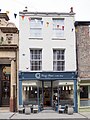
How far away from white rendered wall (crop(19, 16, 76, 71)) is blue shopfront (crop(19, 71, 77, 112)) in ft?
2.00

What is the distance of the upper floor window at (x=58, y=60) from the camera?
25.5 m

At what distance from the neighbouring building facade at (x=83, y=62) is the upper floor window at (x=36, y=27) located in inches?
128

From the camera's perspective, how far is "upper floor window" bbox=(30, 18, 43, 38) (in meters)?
25.5

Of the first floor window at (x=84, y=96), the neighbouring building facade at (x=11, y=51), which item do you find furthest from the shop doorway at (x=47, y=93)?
the first floor window at (x=84, y=96)

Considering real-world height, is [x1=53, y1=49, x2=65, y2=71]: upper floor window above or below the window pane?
below

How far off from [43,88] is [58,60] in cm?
277

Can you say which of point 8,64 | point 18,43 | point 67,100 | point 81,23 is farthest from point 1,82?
point 81,23

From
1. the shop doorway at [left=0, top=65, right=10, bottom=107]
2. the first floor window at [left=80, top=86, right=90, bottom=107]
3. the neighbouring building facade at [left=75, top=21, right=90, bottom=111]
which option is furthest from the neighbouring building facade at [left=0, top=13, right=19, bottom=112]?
the first floor window at [left=80, top=86, right=90, bottom=107]

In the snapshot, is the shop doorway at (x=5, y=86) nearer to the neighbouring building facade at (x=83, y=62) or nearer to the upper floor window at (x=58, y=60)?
the upper floor window at (x=58, y=60)

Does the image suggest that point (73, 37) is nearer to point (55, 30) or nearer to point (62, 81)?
point (55, 30)

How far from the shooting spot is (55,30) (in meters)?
25.7

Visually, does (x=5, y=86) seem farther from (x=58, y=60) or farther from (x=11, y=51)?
(x=58, y=60)

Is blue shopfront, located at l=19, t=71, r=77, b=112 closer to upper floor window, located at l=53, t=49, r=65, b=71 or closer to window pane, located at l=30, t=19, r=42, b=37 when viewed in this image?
upper floor window, located at l=53, t=49, r=65, b=71

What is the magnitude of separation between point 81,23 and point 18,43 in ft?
19.1
